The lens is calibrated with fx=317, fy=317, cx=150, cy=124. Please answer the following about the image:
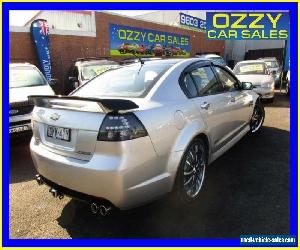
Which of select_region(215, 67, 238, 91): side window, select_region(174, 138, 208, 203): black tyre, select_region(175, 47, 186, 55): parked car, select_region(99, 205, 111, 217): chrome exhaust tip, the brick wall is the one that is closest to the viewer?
select_region(99, 205, 111, 217): chrome exhaust tip

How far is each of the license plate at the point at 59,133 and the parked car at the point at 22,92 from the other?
9.15 ft

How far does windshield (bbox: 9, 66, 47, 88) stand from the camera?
7107 mm

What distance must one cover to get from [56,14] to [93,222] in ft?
52.3

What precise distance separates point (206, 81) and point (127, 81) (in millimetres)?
1094

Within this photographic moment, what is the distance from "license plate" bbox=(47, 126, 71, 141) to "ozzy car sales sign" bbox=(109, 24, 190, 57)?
15.0 m

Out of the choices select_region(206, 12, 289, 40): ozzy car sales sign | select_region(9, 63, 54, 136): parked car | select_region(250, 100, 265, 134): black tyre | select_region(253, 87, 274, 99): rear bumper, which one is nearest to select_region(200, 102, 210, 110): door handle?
select_region(250, 100, 265, 134): black tyre

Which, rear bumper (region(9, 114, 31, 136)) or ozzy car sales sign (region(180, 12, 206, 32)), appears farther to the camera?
ozzy car sales sign (region(180, 12, 206, 32))

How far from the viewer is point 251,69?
37.6 ft

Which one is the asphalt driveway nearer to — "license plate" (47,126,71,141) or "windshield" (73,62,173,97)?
"license plate" (47,126,71,141)

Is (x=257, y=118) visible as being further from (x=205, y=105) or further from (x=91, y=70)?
(x=91, y=70)

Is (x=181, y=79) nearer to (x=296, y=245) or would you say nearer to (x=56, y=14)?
(x=296, y=245)

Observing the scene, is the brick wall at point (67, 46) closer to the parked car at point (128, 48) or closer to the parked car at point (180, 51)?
the parked car at point (128, 48)

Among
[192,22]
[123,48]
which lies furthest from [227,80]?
[192,22]

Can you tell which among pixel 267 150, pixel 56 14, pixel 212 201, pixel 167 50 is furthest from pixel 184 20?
pixel 212 201
